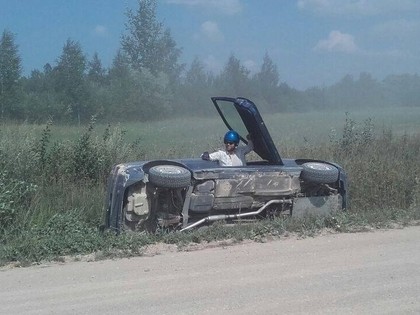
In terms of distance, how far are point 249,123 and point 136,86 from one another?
12199mm

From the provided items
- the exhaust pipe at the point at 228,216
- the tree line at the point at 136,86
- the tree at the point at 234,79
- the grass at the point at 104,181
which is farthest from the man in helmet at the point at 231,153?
the tree at the point at 234,79

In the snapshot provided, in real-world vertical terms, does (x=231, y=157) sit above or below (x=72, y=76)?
below

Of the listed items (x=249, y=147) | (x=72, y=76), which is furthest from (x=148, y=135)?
(x=249, y=147)

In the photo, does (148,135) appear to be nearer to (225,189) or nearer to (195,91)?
(195,91)

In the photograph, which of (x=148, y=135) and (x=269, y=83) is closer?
(x=148, y=135)

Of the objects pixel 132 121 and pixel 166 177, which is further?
pixel 132 121

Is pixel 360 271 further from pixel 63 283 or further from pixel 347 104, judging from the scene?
pixel 347 104

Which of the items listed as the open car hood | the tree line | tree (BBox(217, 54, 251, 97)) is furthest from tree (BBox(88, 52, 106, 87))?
the open car hood

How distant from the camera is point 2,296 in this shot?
614cm

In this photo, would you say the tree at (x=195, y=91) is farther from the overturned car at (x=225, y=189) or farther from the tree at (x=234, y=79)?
the overturned car at (x=225, y=189)

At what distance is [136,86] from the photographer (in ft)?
69.5

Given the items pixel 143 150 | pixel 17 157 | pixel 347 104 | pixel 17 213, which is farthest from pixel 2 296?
pixel 347 104

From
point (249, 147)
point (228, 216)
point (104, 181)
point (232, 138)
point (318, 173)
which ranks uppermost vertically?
point (232, 138)

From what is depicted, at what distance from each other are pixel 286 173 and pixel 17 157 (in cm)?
468
